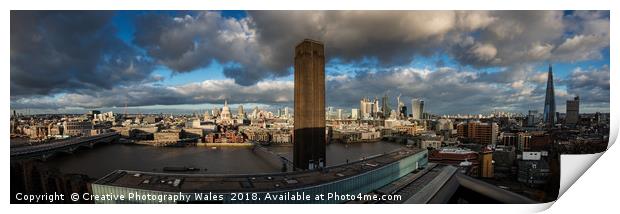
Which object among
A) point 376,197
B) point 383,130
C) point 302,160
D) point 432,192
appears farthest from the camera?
point 383,130

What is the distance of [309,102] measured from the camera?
5727 mm

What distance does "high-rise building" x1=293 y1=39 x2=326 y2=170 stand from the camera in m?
5.66

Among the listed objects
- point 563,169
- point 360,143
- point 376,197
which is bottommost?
point 360,143

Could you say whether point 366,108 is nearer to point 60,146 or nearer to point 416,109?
point 416,109

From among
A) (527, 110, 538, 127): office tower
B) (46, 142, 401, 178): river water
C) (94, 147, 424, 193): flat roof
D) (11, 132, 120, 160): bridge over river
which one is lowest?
(46, 142, 401, 178): river water

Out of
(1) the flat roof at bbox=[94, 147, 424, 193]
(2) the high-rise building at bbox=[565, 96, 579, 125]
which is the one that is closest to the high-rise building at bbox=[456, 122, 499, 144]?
(2) the high-rise building at bbox=[565, 96, 579, 125]

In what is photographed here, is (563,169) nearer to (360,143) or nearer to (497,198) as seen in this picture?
(497,198)

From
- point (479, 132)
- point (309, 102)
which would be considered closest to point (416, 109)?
point (479, 132)

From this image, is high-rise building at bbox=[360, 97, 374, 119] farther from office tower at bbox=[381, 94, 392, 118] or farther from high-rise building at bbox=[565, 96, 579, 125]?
high-rise building at bbox=[565, 96, 579, 125]

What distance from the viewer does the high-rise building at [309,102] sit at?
566cm

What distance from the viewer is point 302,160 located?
19.3 ft

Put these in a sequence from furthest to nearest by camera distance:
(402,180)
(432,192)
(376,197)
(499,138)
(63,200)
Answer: (499,138) → (402,180) → (432,192) → (376,197) → (63,200)

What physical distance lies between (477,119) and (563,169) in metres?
8.74

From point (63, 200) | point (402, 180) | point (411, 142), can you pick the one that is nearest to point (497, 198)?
point (402, 180)
